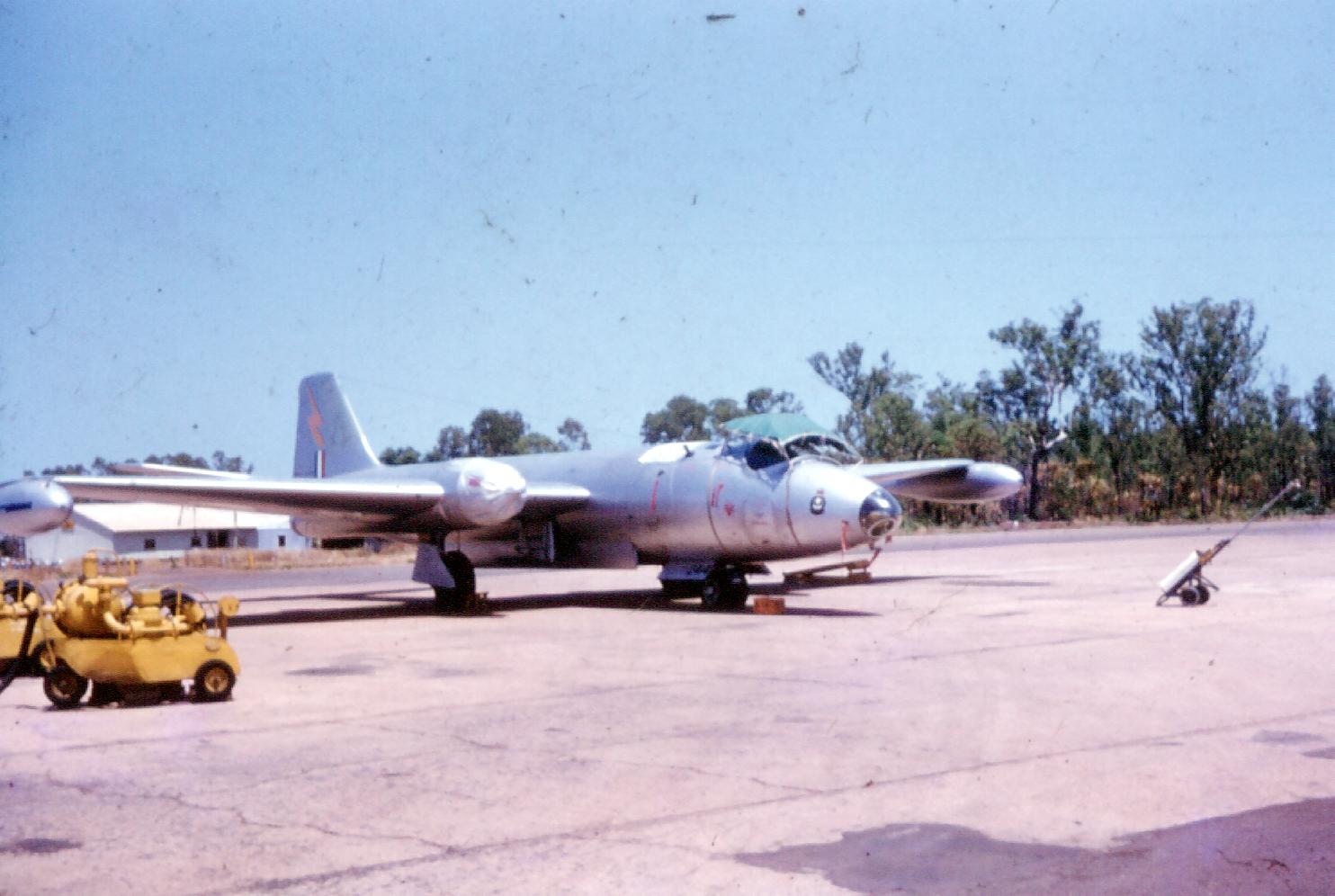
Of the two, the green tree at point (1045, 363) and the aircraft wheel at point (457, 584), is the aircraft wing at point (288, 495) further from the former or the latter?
the green tree at point (1045, 363)

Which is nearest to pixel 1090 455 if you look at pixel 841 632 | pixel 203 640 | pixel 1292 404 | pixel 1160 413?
pixel 1160 413

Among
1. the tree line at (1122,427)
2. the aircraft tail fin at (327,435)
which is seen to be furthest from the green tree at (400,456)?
the aircraft tail fin at (327,435)

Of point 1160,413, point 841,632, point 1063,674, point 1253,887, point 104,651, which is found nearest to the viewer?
point 1253,887

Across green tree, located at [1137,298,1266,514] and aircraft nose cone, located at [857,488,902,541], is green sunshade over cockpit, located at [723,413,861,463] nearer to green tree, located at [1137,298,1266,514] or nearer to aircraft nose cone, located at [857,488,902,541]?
aircraft nose cone, located at [857,488,902,541]

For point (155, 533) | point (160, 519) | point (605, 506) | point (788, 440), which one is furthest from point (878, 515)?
point (160, 519)

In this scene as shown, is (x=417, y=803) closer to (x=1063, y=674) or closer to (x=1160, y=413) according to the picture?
(x=1063, y=674)

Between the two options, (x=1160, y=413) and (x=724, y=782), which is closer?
(x=724, y=782)

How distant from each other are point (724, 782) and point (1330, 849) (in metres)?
2.91

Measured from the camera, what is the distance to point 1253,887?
4.70 m

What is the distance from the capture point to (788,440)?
18.1m

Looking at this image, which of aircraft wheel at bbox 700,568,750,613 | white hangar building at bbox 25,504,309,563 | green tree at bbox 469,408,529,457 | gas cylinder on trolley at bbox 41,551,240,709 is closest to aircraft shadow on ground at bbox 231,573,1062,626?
aircraft wheel at bbox 700,568,750,613

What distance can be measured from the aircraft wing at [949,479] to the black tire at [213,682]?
15.8 m

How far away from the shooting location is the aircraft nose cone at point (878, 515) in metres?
16.6

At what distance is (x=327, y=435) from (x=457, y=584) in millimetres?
6848
